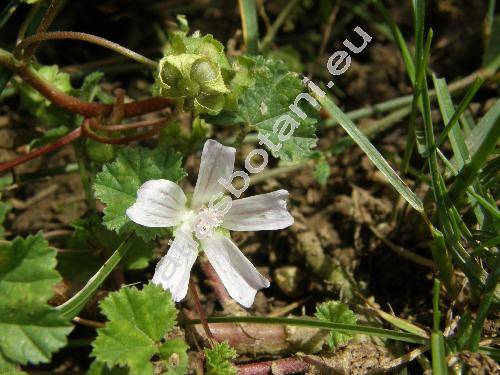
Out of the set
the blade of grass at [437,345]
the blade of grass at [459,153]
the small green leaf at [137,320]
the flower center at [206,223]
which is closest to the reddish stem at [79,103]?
the flower center at [206,223]

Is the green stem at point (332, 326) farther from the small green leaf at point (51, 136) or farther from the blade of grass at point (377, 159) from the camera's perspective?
the small green leaf at point (51, 136)

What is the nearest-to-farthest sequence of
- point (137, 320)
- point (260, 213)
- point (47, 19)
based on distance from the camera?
point (137, 320), point (260, 213), point (47, 19)

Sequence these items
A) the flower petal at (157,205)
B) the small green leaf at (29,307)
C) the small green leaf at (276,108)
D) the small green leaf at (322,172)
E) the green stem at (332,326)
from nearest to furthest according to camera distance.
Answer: the small green leaf at (29,307)
the flower petal at (157,205)
the green stem at (332,326)
the small green leaf at (276,108)
the small green leaf at (322,172)

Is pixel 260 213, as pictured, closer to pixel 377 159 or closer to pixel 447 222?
pixel 377 159

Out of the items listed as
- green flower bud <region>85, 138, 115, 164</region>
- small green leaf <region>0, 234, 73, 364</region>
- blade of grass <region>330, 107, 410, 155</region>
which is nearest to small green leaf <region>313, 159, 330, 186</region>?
blade of grass <region>330, 107, 410, 155</region>

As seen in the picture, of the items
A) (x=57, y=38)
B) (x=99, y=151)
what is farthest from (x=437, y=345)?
(x=57, y=38)

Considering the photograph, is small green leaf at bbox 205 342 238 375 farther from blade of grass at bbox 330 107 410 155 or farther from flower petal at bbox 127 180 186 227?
blade of grass at bbox 330 107 410 155
